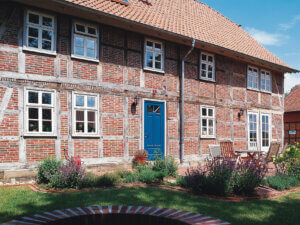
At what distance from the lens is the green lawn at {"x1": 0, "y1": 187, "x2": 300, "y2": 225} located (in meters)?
4.77

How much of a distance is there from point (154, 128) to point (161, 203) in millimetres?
5784

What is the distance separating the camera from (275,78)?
16719 millimetres

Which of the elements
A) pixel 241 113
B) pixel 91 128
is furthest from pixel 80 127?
pixel 241 113

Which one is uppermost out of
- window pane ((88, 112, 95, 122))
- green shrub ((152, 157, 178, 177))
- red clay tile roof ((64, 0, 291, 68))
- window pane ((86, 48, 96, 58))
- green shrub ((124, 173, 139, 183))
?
red clay tile roof ((64, 0, 291, 68))

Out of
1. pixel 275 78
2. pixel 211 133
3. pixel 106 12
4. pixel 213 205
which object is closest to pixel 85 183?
pixel 213 205

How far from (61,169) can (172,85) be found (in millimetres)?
6019

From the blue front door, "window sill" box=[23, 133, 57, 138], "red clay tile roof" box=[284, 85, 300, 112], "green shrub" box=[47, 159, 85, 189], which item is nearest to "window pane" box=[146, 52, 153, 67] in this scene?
the blue front door

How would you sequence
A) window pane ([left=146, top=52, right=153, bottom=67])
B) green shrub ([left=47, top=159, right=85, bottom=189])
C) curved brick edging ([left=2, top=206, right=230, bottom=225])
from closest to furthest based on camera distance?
curved brick edging ([left=2, top=206, right=230, bottom=225])
green shrub ([left=47, top=159, right=85, bottom=189])
window pane ([left=146, top=52, right=153, bottom=67])

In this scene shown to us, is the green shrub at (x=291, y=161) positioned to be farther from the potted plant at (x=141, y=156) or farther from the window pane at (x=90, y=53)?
the window pane at (x=90, y=53)

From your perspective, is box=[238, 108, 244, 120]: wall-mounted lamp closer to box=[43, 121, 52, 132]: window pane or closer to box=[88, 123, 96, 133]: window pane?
box=[88, 123, 96, 133]: window pane

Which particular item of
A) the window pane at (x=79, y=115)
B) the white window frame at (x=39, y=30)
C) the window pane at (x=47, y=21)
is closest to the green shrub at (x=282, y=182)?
the window pane at (x=79, y=115)

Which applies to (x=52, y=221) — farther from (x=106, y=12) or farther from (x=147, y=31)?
(x=147, y=31)

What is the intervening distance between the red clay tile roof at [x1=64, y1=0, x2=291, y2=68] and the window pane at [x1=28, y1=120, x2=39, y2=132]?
374 centimetres

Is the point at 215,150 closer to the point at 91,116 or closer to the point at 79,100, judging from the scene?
the point at 91,116
